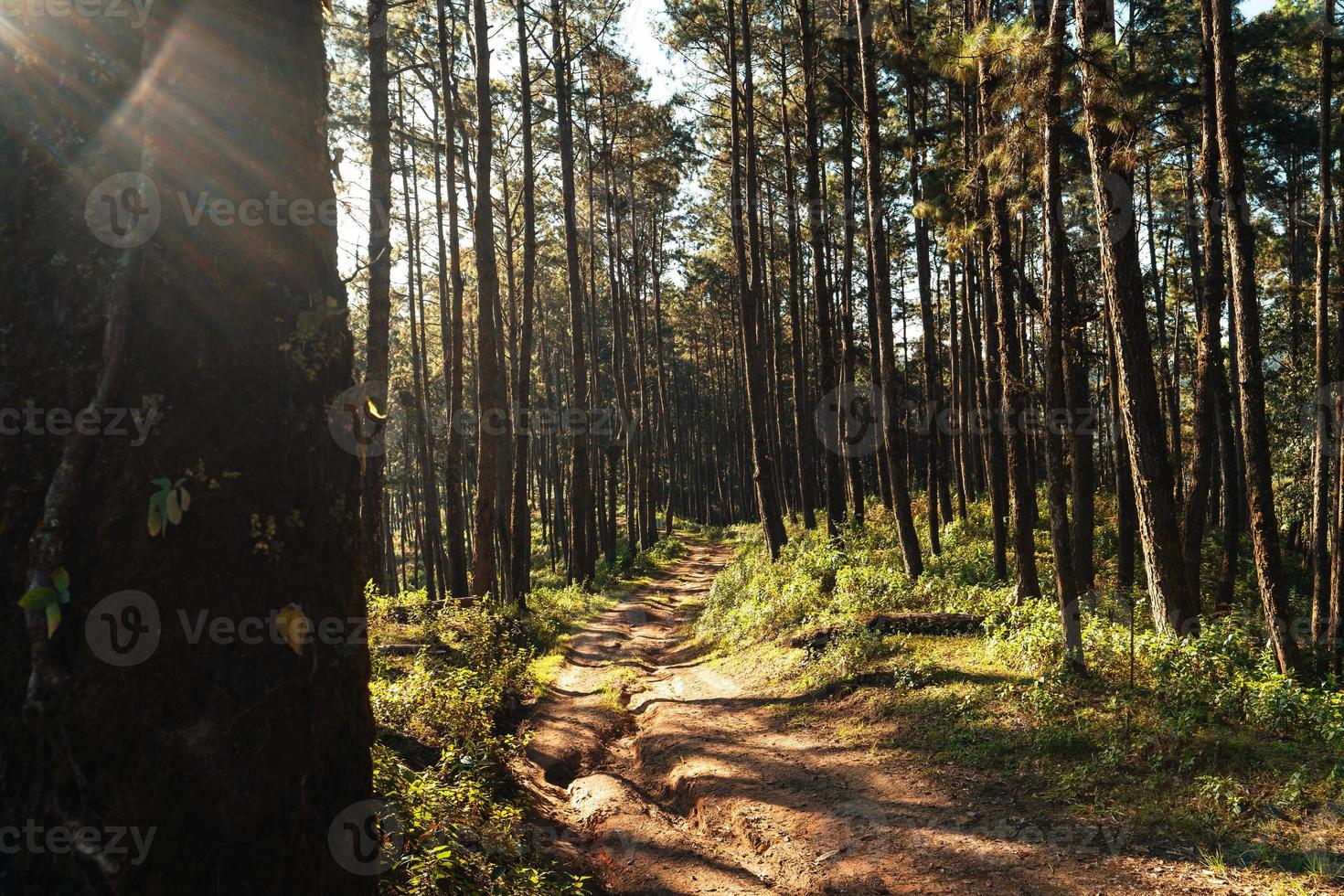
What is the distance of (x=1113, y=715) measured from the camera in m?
6.87

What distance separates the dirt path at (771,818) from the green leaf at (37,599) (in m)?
4.71

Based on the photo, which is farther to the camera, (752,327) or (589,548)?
(589,548)

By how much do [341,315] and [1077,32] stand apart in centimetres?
932

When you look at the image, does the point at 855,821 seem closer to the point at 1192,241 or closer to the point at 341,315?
the point at 341,315

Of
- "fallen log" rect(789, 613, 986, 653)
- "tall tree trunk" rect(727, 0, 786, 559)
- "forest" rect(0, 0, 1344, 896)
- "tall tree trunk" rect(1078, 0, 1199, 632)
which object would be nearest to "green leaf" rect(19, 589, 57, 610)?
"forest" rect(0, 0, 1344, 896)

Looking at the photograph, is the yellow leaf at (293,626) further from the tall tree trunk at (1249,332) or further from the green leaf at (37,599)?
the tall tree trunk at (1249,332)

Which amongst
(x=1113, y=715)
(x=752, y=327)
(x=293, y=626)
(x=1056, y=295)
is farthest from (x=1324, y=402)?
(x=293, y=626)

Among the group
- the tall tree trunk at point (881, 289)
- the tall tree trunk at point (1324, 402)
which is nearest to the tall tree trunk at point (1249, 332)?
the tall tree trunk at point (1324, 402)

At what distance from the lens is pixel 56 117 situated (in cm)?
229

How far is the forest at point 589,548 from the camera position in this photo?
2215 millimetres

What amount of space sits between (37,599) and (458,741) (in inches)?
221

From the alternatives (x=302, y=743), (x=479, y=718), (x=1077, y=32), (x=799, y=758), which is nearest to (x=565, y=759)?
(x=479, y=718)

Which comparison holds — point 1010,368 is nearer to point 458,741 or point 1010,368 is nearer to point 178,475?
point 458,741

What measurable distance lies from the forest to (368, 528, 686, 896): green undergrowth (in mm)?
54
